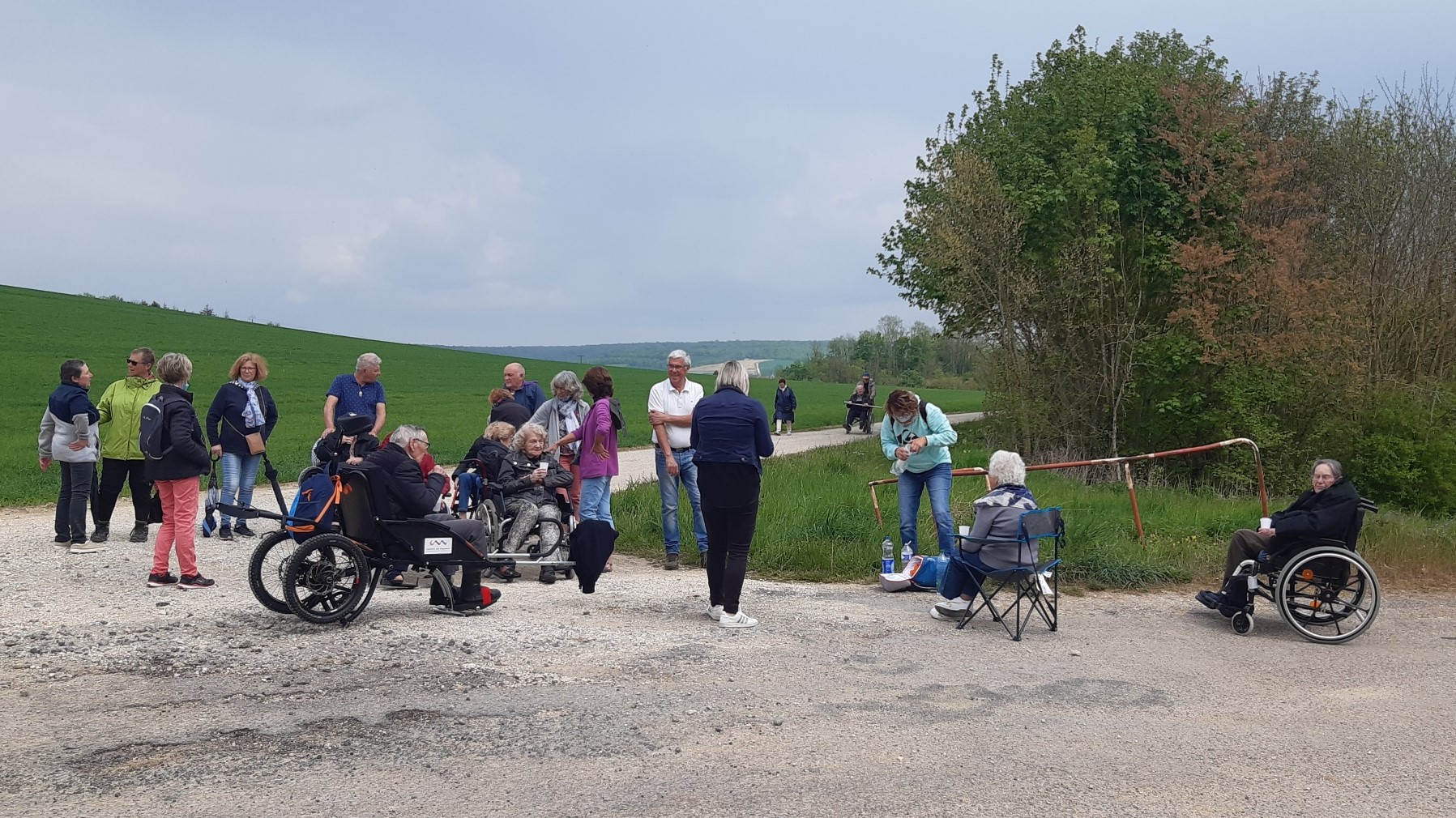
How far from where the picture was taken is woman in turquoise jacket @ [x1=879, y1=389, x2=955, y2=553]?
9.16 m

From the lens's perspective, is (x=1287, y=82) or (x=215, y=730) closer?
(x=215, y=730)

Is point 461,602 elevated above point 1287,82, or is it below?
below

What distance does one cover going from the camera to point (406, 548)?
25.2ft

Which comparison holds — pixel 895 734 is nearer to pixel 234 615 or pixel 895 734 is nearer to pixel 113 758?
pixel 113 758

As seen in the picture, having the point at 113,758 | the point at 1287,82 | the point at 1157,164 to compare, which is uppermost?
the point at 1287,82

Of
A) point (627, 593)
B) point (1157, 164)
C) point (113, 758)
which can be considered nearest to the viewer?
point (113, 758)

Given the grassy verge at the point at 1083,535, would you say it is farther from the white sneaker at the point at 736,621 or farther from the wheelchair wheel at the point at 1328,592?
the white sneaker at the point at 736,621

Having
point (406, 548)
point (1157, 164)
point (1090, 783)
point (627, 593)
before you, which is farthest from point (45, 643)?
point (1157, 164)

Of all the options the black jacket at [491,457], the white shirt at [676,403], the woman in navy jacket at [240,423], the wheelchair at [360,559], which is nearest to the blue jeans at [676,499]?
the white shirt at [676,403]

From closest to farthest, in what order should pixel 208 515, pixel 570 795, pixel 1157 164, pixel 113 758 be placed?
1. pixel 570 795
2. pixel 113 758
3. pixel 208 515
4. pixel 1157 164

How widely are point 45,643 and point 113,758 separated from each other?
8.36 ft

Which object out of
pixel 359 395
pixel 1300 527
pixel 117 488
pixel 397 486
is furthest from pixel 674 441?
pixel 117 488

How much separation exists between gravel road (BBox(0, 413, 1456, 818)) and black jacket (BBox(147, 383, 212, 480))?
0.93m

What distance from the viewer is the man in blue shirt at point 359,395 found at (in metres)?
11.0
